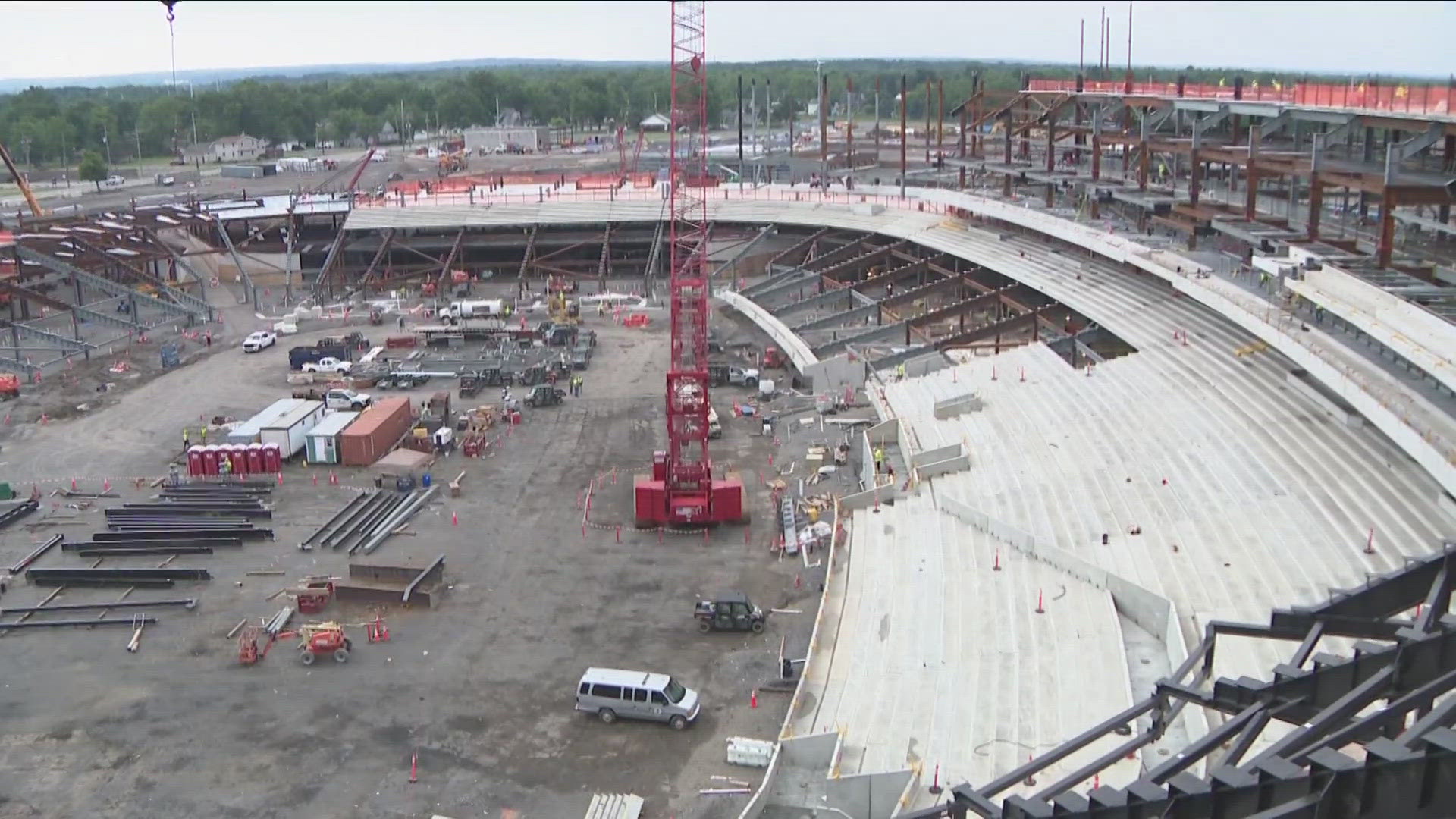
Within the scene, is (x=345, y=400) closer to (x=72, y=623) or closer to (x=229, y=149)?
(x=72, y=623)

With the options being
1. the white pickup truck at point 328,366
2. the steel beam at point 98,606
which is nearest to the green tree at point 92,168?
the white pickup truck at point 328,366

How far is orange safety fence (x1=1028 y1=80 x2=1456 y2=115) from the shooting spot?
78.0 feet

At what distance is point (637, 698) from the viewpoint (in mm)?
17703

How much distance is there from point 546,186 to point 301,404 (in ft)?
122

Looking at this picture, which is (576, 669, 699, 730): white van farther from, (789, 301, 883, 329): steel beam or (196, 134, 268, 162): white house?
(196, 134, 268, 162): white house

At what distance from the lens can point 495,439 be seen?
3278 cm

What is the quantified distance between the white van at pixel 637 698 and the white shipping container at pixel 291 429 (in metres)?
16.1

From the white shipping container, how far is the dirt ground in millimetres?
1522

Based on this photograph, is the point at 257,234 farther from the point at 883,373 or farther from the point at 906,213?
the point at 883,373

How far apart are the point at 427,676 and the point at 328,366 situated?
23097mm

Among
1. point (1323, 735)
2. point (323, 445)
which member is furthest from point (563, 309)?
point (1323, 735)

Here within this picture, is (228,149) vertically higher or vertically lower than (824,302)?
higher

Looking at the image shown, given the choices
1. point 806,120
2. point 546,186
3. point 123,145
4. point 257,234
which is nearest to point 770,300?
point 546,186

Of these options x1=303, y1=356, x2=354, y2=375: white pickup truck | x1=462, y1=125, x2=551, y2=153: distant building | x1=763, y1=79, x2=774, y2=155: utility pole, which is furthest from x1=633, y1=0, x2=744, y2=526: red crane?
x1=462, y1=125, x2=551, y2=153: distant building
